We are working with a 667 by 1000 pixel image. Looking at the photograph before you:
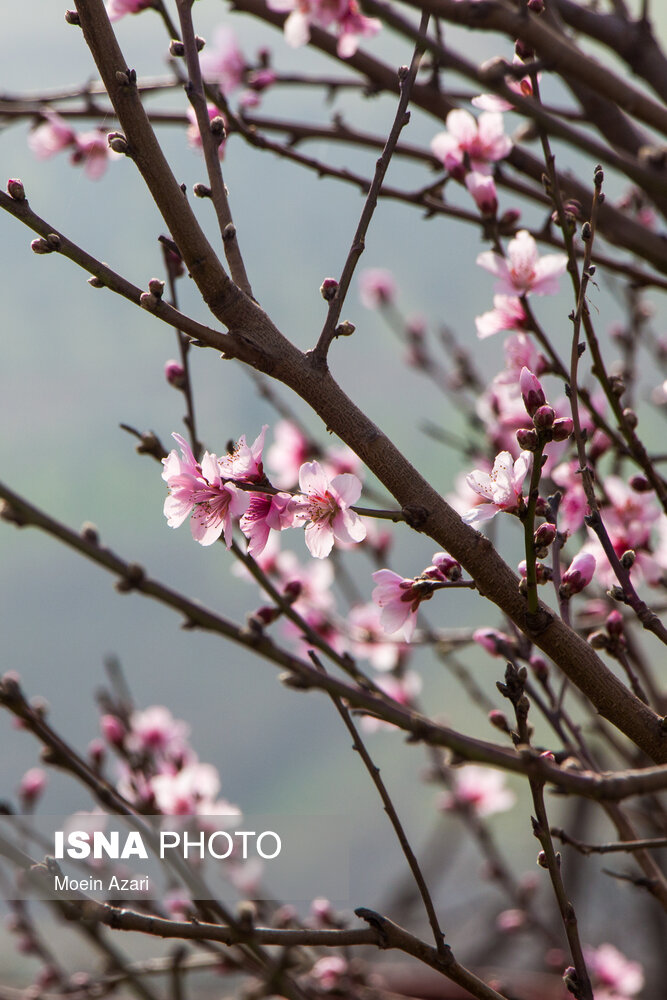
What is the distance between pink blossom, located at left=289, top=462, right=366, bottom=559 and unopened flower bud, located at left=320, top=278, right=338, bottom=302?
9.7 inches

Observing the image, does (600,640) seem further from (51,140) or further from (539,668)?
(51,140)

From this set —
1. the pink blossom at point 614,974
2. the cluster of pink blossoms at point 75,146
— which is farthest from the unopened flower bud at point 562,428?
the pink blossom at point 614,974

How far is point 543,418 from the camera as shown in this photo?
998 mm

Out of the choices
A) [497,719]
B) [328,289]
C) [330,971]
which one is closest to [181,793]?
[330,971]

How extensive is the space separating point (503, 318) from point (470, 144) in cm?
45

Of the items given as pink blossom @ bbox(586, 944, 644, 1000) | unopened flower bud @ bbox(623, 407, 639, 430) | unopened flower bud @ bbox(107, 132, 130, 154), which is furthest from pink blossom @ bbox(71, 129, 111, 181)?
pink blossom @ bbox(586, 944, 644, 1000)

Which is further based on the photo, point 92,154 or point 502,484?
point 92,154

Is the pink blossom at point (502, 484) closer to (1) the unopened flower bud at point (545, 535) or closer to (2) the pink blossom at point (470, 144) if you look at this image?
(1) the unopened flower bud at point (545, 535)

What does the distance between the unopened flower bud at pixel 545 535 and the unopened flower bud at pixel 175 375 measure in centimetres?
66

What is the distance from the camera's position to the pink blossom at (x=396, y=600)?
123cm

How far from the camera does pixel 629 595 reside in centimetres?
114

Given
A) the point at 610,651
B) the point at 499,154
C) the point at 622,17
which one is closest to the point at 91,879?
the point at 610,651

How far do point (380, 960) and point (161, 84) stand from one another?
11.6ft

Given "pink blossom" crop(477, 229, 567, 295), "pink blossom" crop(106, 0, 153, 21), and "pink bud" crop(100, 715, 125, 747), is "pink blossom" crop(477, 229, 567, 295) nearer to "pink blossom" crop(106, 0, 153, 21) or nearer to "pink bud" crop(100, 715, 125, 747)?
"pink blossom" crop(106, 0, 153, 21)
